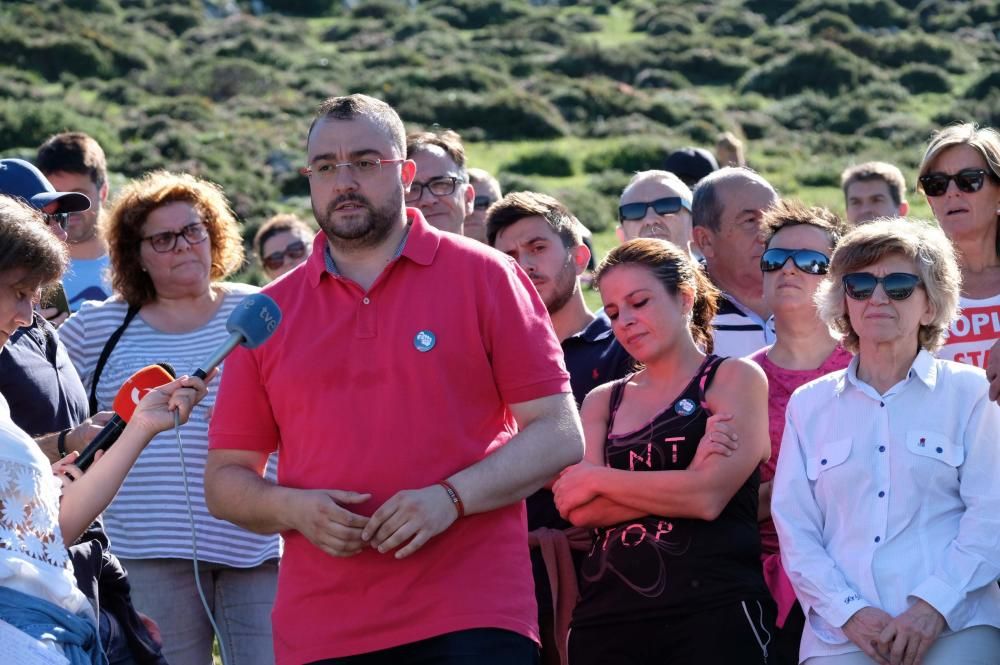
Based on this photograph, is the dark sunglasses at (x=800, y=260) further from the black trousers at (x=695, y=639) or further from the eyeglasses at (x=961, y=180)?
the black trousers at (x=695, y=639)

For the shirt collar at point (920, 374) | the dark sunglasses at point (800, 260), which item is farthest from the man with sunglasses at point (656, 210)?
the shirt collar at point (920, 374)

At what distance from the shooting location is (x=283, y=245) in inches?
406

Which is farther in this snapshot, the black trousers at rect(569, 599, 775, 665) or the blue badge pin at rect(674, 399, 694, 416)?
the blue badge pin at rect(674, 399, 694, 416)

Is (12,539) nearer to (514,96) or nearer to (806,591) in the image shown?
(806,591)

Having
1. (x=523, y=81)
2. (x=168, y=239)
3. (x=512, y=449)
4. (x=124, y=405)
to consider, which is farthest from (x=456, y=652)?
(x=523, y=81)

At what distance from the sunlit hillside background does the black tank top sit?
56.0 ft

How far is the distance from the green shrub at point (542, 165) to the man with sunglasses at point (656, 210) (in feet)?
86.7

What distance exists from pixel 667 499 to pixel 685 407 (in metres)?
0.40

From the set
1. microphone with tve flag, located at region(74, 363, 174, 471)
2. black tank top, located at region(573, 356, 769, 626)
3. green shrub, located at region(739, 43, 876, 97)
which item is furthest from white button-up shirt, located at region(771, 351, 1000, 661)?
green shrub, located at region(739, 43, 876, 97)

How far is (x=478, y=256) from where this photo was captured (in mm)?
4906

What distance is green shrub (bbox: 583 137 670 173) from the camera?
35.6 metres

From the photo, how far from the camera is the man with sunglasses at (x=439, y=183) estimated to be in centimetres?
734

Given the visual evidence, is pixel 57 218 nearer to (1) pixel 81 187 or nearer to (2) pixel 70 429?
(2) pixel 70 429

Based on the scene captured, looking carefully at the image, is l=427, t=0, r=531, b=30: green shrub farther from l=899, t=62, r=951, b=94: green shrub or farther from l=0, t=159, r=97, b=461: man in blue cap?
l=0, t=159, r=97, b=461: man in blue cap
